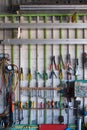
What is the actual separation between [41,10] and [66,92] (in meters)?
1.31

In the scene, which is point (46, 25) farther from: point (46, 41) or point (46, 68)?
point (46, 68)

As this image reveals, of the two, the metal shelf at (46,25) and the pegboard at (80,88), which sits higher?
the metal shelf at (46,25)

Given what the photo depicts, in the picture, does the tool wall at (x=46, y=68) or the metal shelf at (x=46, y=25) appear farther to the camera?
the tool wall at (x=46, y=68)

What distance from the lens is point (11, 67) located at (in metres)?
4.12

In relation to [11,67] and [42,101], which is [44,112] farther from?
[11,67]

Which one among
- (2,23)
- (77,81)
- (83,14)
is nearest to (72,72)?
(77,81)

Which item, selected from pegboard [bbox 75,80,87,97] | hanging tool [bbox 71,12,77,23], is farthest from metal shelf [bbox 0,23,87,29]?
pegboard [bbox 75,80,87,97]

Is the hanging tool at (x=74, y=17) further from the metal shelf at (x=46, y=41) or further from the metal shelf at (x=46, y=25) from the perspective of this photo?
the metal shelf at (x=46, y=41)

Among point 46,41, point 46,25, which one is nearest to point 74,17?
point 46,25

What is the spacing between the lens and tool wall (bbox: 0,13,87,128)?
414 cm

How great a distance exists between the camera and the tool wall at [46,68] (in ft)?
13.6

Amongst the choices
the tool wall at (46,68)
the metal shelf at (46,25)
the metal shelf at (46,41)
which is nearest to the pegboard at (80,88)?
the tool wall at (46,68)

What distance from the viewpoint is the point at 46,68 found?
13.7ft

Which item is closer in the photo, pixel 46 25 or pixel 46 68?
pixel 46 25
